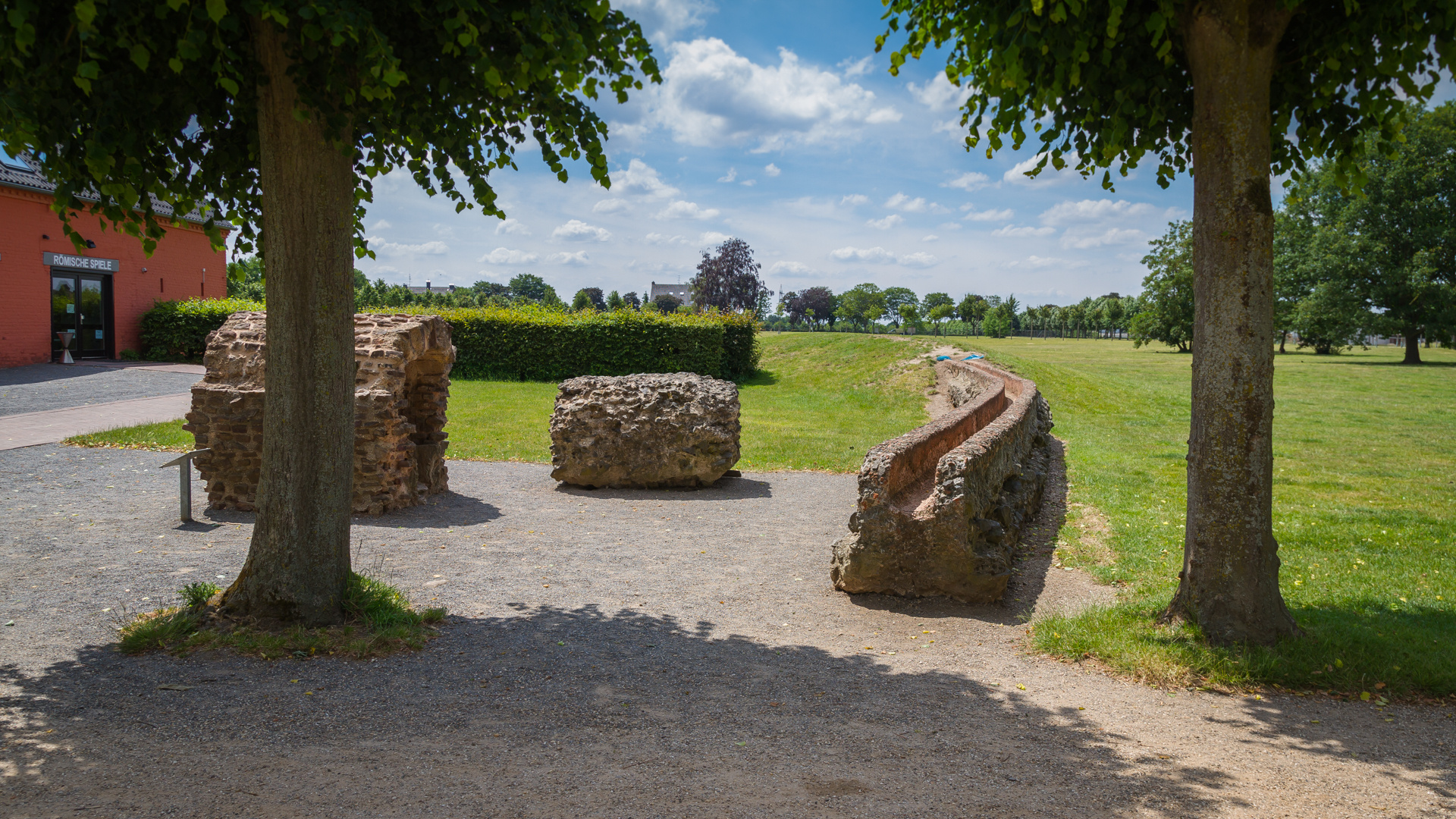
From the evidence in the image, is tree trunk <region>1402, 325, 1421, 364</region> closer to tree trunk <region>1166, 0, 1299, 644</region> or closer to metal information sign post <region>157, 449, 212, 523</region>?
tree trunk <region>1166, 0, 1299, 644</region>

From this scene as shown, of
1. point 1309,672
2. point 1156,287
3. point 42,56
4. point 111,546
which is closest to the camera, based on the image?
point 42,56

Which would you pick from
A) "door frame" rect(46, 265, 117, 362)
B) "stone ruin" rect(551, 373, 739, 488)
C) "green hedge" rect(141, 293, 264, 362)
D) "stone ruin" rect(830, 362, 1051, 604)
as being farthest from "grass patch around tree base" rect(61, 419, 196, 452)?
"green hedge" rect(141, 293, 264, 362)

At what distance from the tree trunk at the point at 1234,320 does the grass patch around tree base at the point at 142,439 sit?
1303 cm

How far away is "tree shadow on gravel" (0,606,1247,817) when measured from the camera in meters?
3.37

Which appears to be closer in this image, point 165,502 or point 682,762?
point 682,762

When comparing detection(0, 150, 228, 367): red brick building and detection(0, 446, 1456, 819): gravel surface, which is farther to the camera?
detection(0, 150, 228, 367): red brick building

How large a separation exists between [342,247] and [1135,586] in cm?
641

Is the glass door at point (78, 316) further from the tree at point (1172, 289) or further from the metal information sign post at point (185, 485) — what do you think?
the tree at point (1172, 289)

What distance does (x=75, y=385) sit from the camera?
1936 centimetres

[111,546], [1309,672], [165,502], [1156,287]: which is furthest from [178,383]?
[1156,287]

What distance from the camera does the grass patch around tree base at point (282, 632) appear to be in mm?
4961

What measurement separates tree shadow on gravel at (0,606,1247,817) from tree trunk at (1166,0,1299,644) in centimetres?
159

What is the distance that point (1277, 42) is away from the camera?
5.18 m

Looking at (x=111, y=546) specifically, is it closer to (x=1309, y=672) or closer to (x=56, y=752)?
(x=56, y=752)
